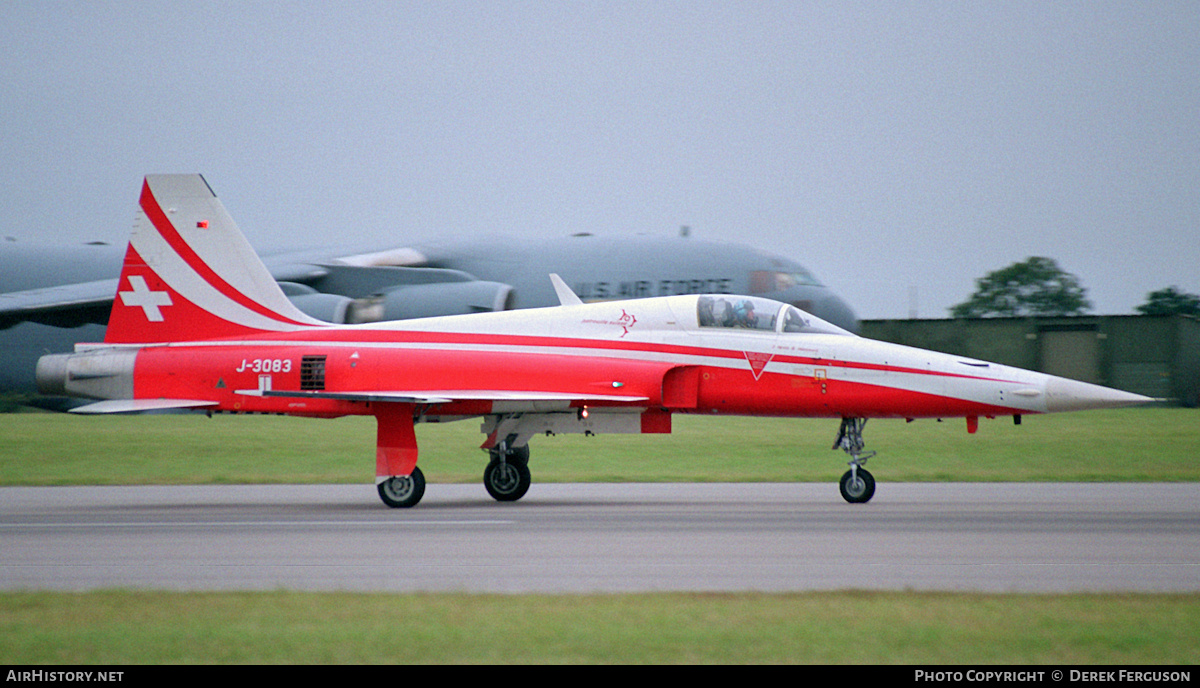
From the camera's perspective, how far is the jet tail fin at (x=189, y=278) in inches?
583

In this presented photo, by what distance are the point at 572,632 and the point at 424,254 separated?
21.6 metres

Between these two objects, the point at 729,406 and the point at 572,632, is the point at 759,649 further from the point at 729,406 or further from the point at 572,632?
the point at 729,406

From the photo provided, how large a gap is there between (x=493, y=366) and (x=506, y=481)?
1.55 m

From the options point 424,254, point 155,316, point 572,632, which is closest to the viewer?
point 572,632

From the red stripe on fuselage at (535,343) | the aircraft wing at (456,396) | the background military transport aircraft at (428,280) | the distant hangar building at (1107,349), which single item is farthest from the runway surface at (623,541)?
the distant hangar building at (1107,349)

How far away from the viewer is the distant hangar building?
36.6 metres

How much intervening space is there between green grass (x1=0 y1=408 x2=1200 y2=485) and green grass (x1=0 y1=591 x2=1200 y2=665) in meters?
10.2

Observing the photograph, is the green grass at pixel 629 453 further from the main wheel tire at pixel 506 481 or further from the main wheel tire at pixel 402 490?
the main wheel tire at pixel 402 490

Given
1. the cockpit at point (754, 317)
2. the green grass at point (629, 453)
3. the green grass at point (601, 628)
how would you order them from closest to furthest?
the green grass at point (601, 628)
the cockpit at point (754, 317)
the green grass at point (629, 453)

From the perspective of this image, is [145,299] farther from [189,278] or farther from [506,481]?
[506,481]

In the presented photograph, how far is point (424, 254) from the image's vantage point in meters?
27.1

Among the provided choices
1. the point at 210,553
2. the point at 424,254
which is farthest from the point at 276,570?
the point at 424,254

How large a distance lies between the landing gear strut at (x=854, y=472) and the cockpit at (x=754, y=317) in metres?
1.17

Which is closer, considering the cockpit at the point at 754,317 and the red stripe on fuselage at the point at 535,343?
the red stripe on fuselage at the point at 535,343
